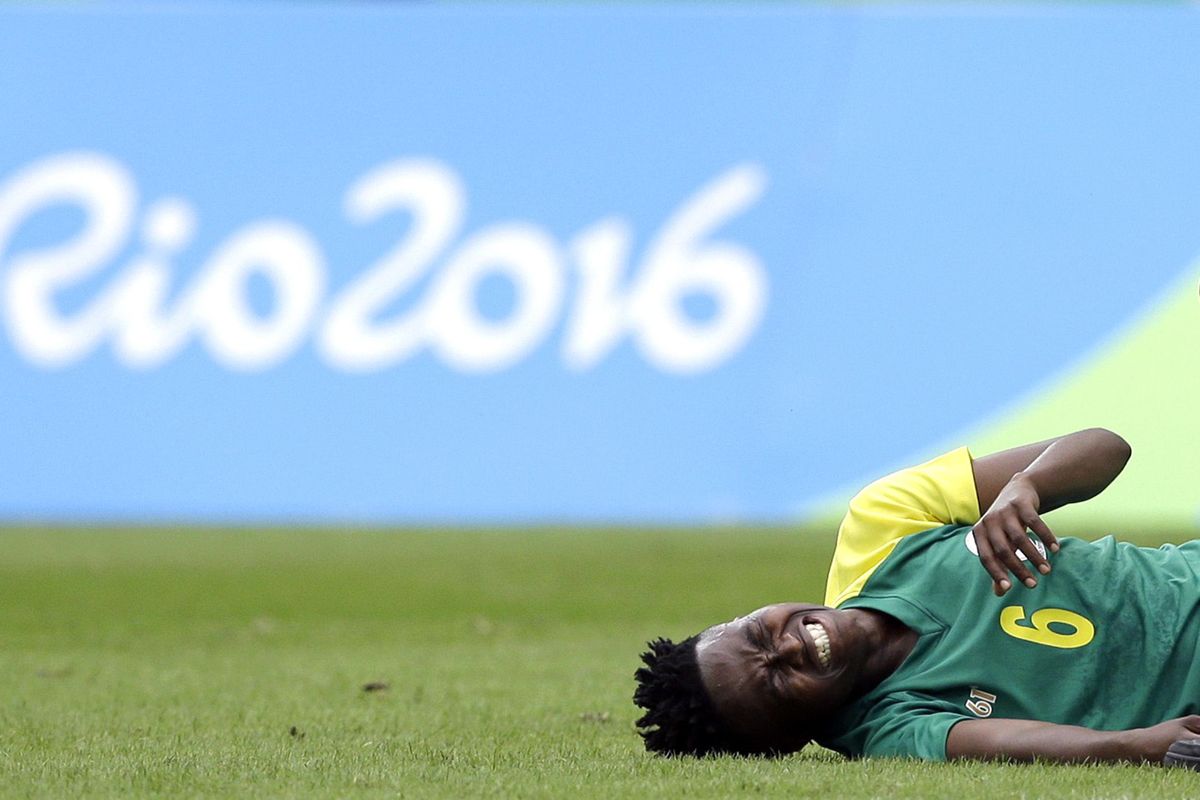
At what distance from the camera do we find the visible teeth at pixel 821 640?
4.33m

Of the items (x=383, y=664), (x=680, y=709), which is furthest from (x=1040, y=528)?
(x=383, y=664)

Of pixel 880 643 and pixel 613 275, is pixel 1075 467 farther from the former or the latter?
pixel 613 275

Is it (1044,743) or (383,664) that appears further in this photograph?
(383,664)

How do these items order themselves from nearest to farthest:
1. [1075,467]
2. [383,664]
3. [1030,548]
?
[1030,548], [1075,467], [383,664]

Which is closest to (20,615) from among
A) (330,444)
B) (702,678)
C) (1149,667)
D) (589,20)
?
(330,444)

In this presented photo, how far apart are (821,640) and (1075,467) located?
816 millimetres

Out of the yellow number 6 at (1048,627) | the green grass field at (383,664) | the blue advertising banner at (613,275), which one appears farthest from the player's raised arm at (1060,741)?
the blue advertising banner at (613,275)

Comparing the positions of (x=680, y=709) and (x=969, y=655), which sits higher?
(x=969, y=655)

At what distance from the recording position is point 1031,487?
442cm

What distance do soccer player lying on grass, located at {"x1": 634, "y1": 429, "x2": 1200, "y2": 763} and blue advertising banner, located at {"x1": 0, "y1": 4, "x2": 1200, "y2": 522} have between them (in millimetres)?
9747

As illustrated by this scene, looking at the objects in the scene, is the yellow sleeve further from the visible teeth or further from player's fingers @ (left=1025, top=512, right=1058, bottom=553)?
player's fingers @ (left=1025, top=512, right=1058, bottom=553)

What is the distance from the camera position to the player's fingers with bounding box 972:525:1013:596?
423 cm

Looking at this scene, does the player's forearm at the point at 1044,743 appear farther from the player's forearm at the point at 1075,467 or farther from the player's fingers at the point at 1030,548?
the player's forearm at the point at 1075,467

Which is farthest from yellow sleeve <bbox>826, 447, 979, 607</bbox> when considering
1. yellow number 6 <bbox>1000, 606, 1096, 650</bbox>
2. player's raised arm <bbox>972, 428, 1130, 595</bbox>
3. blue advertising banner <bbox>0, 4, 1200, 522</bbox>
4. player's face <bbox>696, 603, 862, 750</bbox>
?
blue advertising banner <bbox>0, 4, 1200, 522</bbox>
